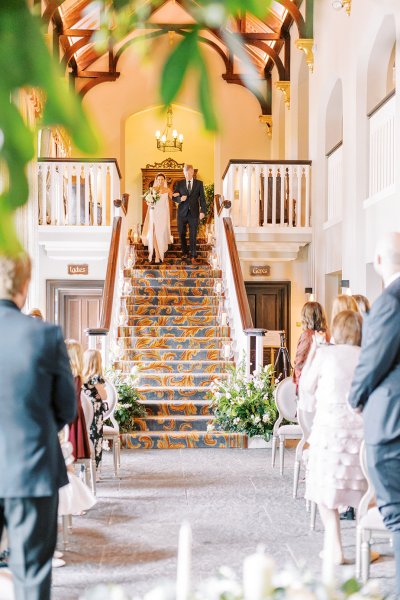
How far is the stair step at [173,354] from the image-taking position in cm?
1134

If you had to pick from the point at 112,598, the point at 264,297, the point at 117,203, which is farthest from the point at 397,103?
the point at 112,598

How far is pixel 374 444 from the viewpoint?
11.7 feet

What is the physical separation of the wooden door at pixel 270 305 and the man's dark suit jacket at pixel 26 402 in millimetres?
12323

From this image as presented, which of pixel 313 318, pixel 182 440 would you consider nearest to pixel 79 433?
pixel 313 318

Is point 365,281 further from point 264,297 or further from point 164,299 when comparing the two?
point 264,297

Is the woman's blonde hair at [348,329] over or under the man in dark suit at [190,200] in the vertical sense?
under

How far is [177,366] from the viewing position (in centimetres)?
1113

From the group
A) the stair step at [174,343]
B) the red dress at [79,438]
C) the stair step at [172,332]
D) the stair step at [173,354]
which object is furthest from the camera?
the stair step at [172,332]

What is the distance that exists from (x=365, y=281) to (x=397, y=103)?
A: 2500mm

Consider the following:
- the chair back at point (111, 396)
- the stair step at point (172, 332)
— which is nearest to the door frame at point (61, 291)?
the stair step at point (172, 332)

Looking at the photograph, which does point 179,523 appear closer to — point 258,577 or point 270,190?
point 258,577

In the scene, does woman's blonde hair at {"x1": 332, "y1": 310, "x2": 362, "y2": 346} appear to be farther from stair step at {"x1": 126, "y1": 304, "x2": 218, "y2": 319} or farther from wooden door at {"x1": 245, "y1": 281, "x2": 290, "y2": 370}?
wooden door at {"x1": 245, "y1": 281, "x2": 290, "y2": 370}

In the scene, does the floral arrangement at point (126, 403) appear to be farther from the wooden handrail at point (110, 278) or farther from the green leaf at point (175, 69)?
the green leaf at point (175, 69)

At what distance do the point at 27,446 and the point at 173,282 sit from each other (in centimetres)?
1031
